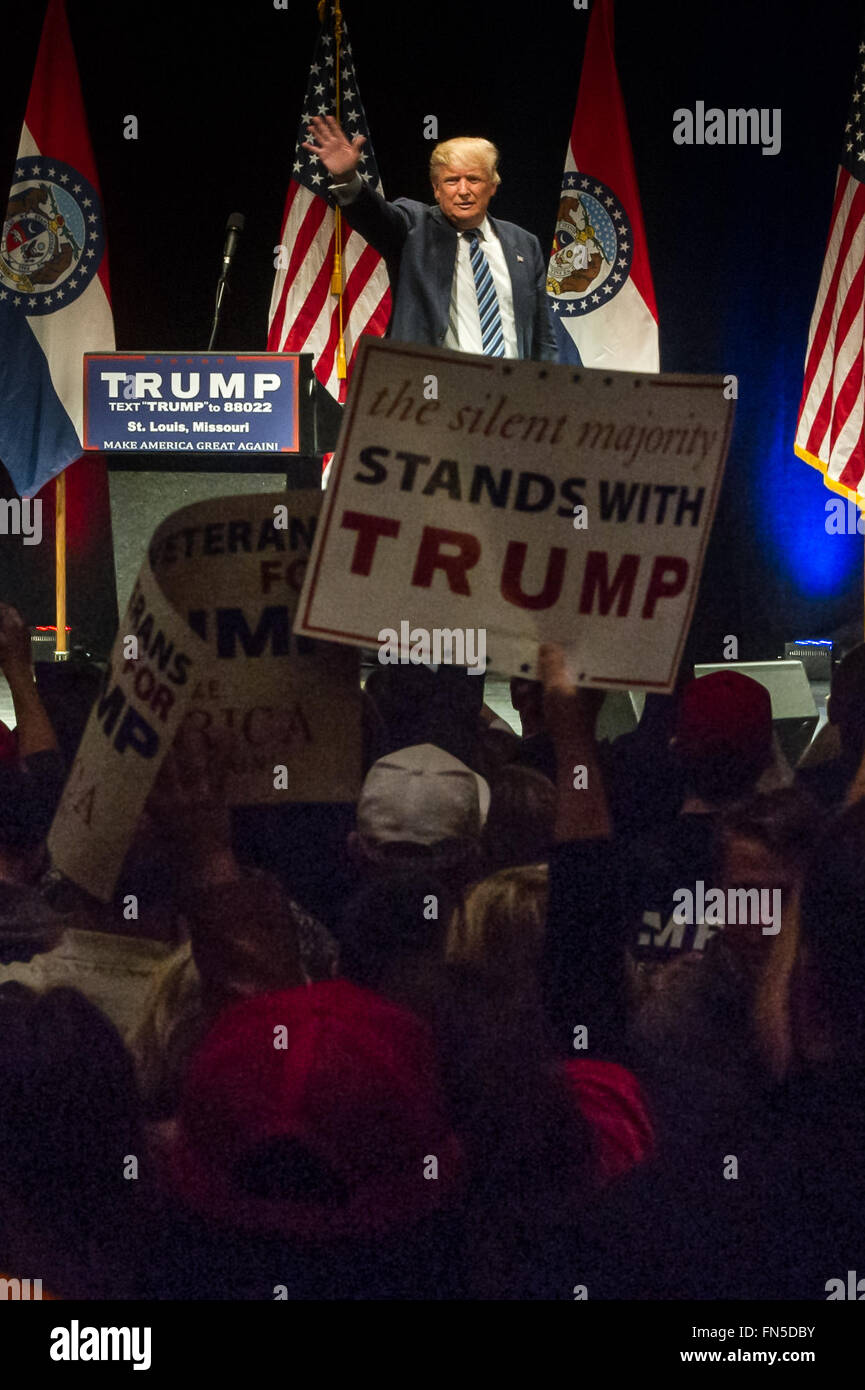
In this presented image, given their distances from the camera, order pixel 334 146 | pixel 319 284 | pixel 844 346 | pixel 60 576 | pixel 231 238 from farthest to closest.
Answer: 1. pixel 319 284
2. pixel 60 576
3. pixel 231 238
4. pixel 844 346
5. pixel 334 146

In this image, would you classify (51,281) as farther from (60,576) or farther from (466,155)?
(466,155)

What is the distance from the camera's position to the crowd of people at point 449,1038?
3.69 feet

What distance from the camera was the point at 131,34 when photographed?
6.69 meters

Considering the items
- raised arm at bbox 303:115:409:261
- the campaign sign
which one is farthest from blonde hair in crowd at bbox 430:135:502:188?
the campaign sign

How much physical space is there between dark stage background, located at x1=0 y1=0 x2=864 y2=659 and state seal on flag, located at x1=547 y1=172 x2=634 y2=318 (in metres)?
1.37

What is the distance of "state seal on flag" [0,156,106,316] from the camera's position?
5336 mm

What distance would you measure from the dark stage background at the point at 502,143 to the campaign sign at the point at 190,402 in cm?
219

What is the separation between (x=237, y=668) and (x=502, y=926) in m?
0.44

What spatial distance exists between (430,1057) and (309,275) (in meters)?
5.02

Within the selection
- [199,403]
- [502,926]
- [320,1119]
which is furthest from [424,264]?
[320,1119]

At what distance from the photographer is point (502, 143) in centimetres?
686

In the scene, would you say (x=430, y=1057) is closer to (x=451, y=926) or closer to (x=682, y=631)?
(x=451, y=926)

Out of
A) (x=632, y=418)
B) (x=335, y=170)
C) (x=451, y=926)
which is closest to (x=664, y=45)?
(x=335, y=170)

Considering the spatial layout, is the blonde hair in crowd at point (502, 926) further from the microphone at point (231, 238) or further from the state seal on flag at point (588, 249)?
the state seal on flag at point (588, 249)
